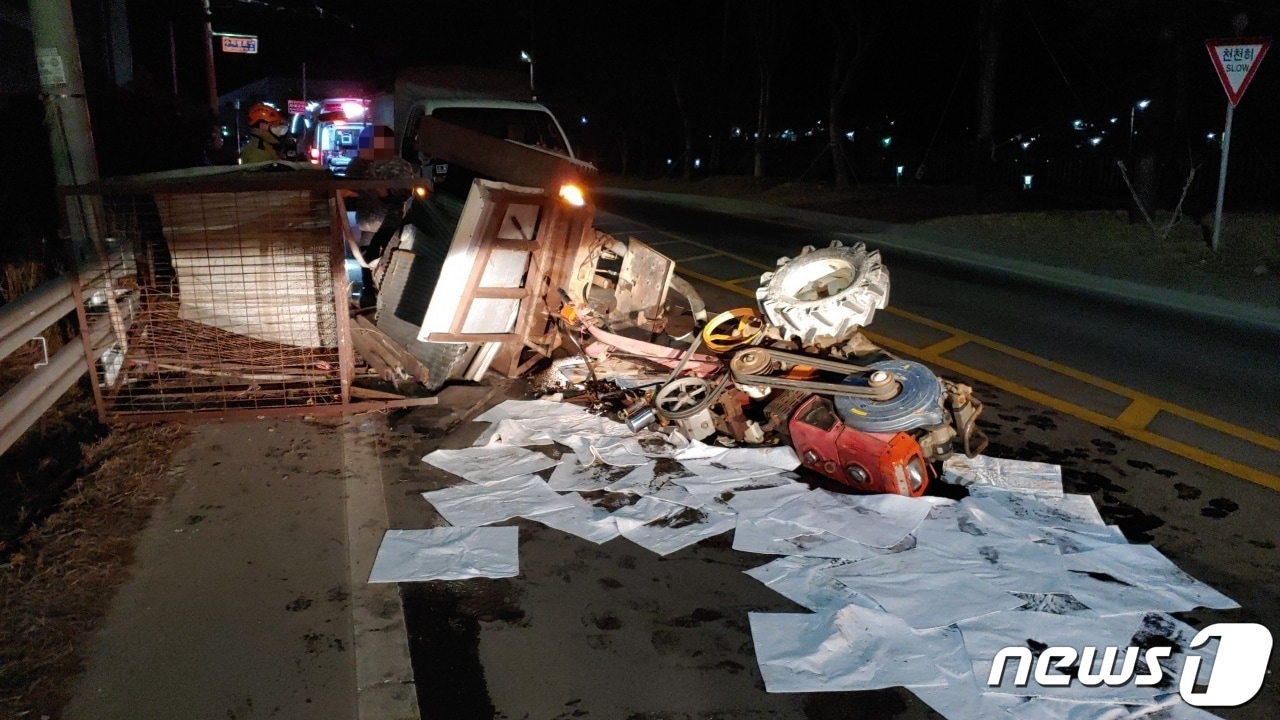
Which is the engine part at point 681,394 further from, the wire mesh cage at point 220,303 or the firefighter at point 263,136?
the firefighter at point 263,136

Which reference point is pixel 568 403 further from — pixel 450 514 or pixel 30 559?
pixel 30 559

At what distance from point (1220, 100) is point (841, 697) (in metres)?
27.8

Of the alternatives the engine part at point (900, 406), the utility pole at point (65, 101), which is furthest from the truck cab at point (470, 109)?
the engine part at point (900, 406)

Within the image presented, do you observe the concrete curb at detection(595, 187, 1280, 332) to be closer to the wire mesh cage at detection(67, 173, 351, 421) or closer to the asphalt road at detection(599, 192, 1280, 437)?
the asphalt road at detection(599, 192, 1280, 437)

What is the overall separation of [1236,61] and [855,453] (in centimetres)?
1010

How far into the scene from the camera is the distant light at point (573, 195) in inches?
241

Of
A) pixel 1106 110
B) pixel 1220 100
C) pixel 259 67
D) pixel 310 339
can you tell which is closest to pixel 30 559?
pixel 310 339

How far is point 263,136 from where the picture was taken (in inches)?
376

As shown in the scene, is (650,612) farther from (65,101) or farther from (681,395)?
(65,101)

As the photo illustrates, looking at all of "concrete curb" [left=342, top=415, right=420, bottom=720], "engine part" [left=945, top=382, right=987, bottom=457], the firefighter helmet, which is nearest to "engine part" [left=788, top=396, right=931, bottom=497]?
"engine part" [left=945, top=382, right=987, bottom=457]

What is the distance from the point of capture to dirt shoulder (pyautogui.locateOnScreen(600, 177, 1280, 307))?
1162 centimetres

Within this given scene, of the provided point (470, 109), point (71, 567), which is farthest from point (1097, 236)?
point (71, 567)

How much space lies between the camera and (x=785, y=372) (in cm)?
539

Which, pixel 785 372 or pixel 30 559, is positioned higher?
pixel 785 372
